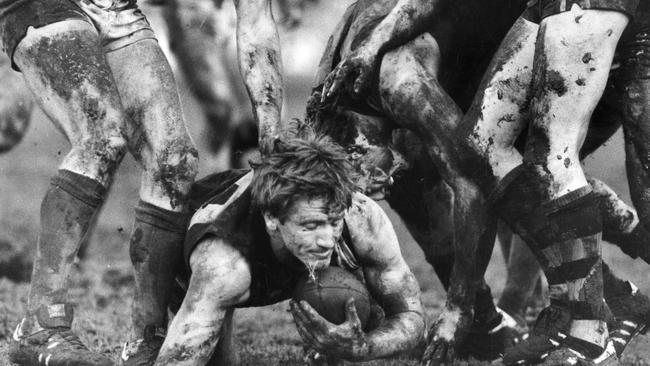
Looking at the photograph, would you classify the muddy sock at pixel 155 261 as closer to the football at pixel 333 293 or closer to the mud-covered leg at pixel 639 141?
the football at pixel 333 293

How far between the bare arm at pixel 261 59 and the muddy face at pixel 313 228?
605 millimetres

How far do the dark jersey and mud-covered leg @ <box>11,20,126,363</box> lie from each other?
0.55 m

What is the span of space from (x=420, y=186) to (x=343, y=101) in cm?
79

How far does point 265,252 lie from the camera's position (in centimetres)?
473

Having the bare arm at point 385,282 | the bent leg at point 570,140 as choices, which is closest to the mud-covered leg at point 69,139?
the bare arm at point 385,282

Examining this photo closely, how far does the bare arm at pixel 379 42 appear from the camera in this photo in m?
5.50

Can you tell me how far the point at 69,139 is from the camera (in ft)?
17.2

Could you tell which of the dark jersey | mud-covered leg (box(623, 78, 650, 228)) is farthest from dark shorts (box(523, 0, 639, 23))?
the dark jersey

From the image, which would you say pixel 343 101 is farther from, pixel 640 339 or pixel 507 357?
pixel 640 339

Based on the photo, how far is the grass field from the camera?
20.3 feet

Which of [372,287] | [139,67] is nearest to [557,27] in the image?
[372,287]

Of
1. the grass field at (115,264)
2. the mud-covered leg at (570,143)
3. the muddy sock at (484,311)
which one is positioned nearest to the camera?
the mud-covered leg at (570,143)

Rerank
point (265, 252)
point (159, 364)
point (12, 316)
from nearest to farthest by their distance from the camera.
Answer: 1. point (159, 364)
2. point (265, 252)
3. point (12, 316)

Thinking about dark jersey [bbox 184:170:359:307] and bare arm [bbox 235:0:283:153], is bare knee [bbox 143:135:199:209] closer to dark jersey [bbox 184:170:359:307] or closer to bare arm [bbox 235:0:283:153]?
dark jersey [bbox 184:170:359:307]
